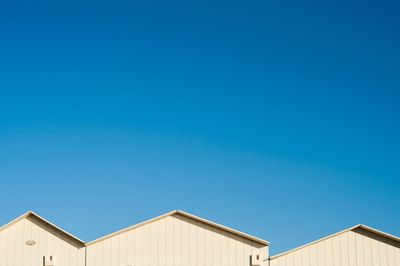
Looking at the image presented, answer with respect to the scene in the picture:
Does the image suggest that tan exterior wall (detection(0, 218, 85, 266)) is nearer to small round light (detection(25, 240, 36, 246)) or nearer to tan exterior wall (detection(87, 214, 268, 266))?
small round light (detection(25, 240, 36, 246))

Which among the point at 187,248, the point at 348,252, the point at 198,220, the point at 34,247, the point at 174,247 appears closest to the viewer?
the point at 348,252

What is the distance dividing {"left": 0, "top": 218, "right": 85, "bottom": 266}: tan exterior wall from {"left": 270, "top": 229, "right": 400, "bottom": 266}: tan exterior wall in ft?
35.2

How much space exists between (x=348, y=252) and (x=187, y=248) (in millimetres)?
8480

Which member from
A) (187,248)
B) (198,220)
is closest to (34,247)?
(187,248)

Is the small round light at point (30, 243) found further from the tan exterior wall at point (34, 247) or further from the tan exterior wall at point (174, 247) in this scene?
the tan exterior wall at point (174, 247)

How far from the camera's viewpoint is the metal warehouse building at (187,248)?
37688 mm

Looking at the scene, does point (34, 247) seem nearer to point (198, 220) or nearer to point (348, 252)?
point (198, 220)

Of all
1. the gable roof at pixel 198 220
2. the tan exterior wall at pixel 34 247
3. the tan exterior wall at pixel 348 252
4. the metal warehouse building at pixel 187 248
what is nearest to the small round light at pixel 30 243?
the metal warehouse building at pixel 187 248

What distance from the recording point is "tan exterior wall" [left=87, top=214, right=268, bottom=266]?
37.8 m

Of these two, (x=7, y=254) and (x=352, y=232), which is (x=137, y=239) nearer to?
(x=7, y=254)

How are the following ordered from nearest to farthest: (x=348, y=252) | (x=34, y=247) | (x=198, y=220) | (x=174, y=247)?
1. (x=348, y=252)
2. (x=174, y=247)
3. (x=198, y=220)
4. (x=34, y=247)

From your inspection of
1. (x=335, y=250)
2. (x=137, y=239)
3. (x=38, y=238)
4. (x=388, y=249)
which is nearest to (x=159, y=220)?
(x=137, y=239)

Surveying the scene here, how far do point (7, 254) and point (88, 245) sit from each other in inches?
177

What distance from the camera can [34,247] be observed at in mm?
38812
